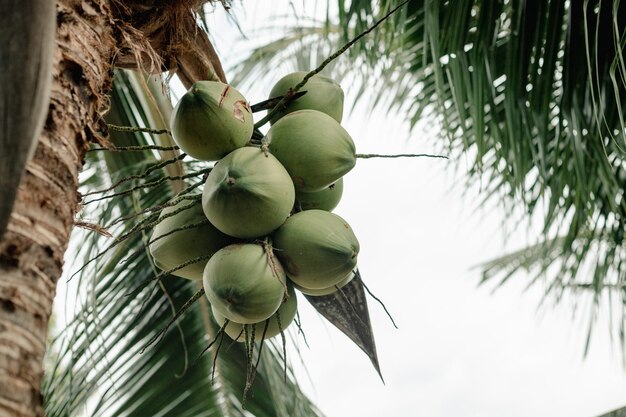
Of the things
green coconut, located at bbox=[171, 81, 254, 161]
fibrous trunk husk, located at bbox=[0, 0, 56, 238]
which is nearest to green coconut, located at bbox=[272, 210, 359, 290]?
green coconut, located at bbox=[171, 81, 254, 161]

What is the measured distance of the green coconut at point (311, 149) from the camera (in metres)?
1.13

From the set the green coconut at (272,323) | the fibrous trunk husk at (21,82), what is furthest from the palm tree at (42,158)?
the green coconut at (272,323)

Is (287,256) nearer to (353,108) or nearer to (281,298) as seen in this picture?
(281,298)

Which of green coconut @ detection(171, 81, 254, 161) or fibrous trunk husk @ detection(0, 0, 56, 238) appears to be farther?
green coconut @ detection(171, 81, 254, 161)

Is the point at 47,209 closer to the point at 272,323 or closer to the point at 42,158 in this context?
the point at 42,158

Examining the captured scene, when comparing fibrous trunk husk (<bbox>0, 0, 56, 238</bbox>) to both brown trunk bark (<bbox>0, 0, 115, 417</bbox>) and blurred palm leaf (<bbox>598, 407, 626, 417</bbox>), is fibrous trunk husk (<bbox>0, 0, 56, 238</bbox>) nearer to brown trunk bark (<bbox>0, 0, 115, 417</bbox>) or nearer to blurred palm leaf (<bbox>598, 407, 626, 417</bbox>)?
brown trunk bark (<bbox>0, 0, 115, 417</bbox>)

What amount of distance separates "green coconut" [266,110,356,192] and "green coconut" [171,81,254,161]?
6 centimetres

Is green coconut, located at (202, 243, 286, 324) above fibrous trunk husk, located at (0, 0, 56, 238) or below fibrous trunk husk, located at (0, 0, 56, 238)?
above

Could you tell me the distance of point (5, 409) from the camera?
0.64 m

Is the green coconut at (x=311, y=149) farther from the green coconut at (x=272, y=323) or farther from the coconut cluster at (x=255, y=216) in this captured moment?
the green coconut at (x=272, y=323)

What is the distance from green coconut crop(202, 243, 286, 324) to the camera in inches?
41.8

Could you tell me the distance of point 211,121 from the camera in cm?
112

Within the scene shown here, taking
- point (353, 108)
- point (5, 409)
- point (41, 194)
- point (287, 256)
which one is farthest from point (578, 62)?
point (5, 409)

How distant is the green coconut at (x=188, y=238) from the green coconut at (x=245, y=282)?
67 mm
